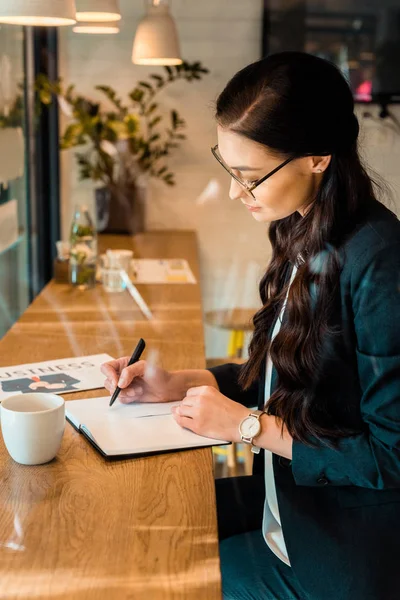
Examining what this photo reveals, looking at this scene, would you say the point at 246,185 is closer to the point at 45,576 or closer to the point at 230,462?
the point at 45,576

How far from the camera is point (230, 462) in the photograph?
2.64 m

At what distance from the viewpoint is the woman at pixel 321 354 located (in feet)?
3.58

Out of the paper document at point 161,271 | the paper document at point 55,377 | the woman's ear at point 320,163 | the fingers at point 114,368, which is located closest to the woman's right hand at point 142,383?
the fingers at point 114,368

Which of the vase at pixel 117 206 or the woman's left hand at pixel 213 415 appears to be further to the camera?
the vase at pixel 117 206

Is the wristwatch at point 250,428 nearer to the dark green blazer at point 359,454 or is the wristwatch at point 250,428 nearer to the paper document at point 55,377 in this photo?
the dark green blazer at point 359,454

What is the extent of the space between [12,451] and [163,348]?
681 mm

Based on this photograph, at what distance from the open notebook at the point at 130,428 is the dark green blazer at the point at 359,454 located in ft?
0.52

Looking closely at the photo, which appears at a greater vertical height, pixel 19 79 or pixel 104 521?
pixel 19 79

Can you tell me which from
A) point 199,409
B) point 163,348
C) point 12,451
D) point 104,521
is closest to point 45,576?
point 104,521

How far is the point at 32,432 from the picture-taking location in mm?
1056

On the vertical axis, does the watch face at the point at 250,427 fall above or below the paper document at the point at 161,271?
above

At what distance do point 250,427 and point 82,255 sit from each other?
1289mm

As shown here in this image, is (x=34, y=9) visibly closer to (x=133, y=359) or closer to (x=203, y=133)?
(x=133, y=359)

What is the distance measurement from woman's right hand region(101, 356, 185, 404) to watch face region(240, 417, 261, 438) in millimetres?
228
